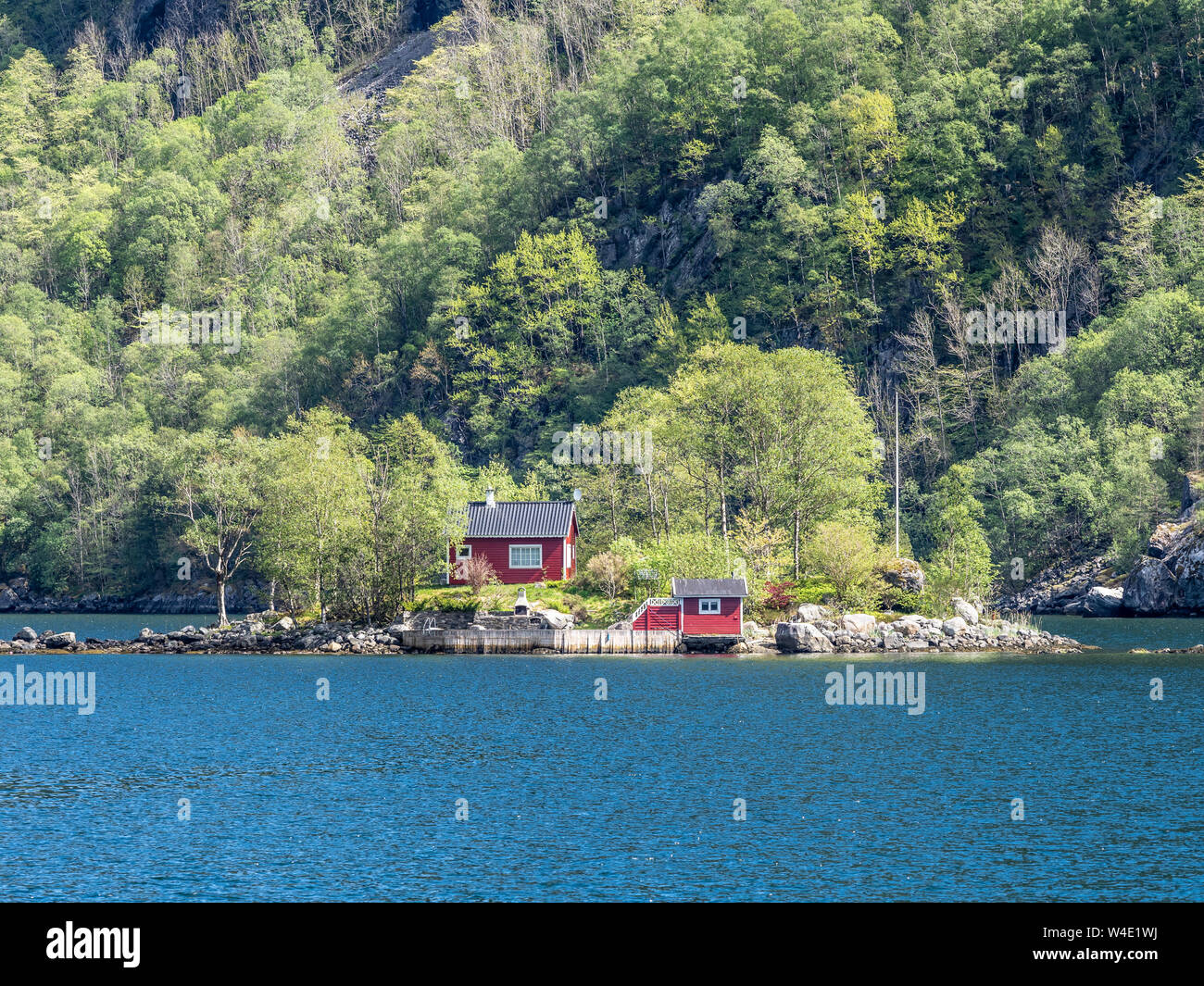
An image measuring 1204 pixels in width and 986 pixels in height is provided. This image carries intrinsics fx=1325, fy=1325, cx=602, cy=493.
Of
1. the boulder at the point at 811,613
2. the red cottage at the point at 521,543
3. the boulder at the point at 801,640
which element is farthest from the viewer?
the red cottage at the point at 521,543

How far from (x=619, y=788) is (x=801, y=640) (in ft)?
114

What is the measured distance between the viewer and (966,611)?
7706 centimetres

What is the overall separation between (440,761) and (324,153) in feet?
516

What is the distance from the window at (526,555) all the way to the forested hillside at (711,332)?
516 cm

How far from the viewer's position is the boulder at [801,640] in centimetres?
7294

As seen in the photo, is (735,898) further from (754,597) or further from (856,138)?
(856,138)

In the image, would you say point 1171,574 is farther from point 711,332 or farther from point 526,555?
point 711,332

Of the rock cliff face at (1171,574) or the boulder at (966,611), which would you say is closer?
the boulder at (966,611)

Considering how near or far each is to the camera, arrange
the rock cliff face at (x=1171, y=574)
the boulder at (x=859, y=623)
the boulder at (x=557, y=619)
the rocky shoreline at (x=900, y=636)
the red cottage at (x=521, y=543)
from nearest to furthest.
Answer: the rocky shoreline at (x=900, y=636) → the boulder at (x=859, y=623) → the boulder at (x=557, y=619) → the rock cliff face at (x=1171, y=574) → the red cottage at (x=521, y=543)

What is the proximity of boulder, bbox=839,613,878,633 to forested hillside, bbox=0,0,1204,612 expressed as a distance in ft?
9.45

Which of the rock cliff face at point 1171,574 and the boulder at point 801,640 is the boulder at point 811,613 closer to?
the boulder at point 801,640

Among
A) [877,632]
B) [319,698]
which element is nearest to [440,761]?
[319,698]

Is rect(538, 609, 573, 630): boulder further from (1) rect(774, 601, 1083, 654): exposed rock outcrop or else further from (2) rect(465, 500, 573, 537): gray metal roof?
(1) rect(774, 601, 1083, 654): exposed rock outcrop

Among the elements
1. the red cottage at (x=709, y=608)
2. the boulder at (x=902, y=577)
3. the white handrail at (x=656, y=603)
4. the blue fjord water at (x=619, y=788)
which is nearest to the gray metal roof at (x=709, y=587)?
the red cottage at (x=709, y=608)
